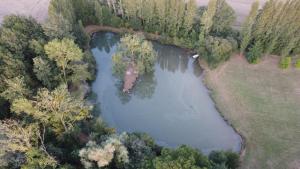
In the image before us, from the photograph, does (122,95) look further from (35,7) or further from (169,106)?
(35,7)

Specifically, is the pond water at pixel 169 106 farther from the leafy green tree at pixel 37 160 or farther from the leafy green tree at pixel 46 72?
the leafy green tree at pixel 37 160

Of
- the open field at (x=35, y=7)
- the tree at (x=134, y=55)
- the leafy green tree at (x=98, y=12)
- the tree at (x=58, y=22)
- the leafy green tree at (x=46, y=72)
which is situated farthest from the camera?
the open field at (x=35, y=7)

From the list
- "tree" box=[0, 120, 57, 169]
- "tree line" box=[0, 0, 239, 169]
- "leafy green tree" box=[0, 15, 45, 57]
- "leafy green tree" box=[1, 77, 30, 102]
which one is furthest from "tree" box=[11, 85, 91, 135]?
"leafy green tree" box=[0, 15, 45, 57]

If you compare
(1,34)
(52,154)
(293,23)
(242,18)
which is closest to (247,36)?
(293,23)

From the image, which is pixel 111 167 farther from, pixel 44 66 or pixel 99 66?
pixel 99 66

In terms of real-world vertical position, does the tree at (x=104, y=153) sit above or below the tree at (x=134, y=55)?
below

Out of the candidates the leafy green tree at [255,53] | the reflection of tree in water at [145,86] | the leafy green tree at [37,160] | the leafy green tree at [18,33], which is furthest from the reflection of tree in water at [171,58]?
the leafy green tree at [37,160]

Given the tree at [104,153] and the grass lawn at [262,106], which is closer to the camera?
the tree at [104,153]
